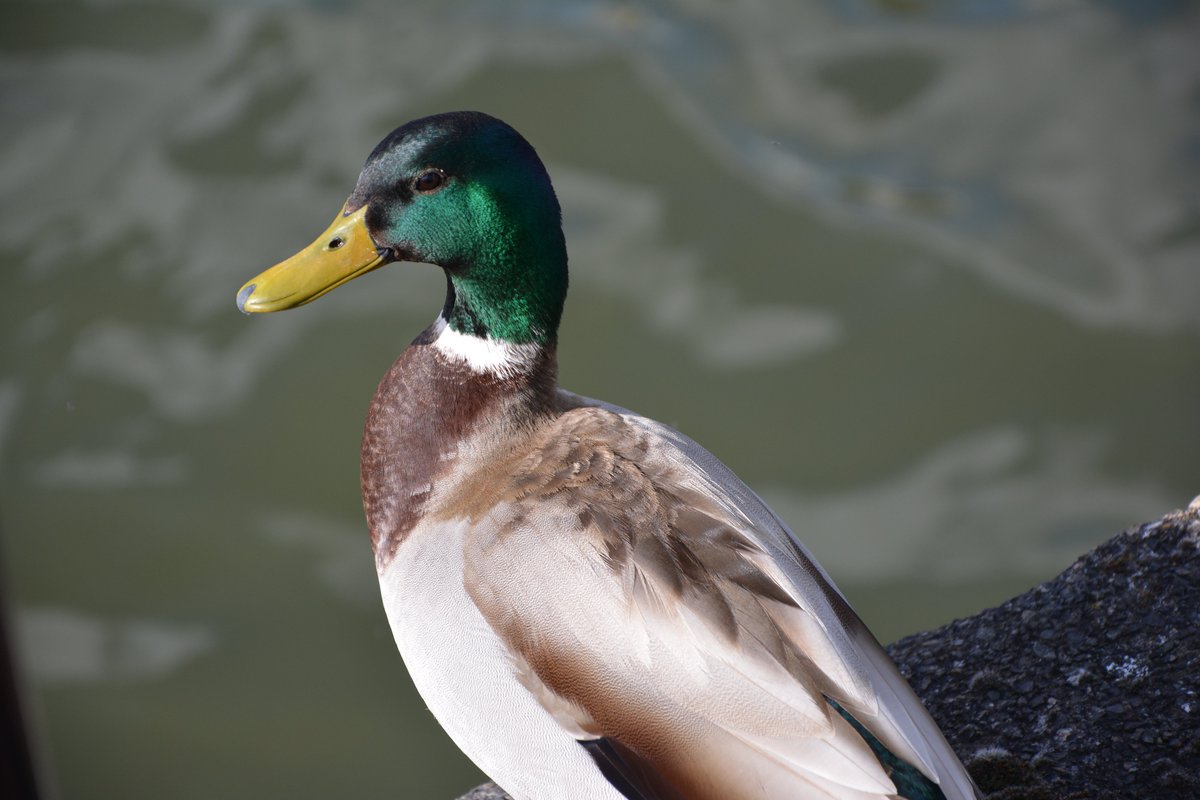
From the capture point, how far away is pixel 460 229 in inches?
110

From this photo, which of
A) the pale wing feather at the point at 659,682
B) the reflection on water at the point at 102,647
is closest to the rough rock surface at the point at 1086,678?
the pale wing feather at the point at 659,682

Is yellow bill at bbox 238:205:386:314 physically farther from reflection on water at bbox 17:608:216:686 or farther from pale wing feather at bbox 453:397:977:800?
reflection on water at bbox 17:608:216:686

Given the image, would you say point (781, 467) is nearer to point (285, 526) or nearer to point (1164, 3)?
point (285, 526)

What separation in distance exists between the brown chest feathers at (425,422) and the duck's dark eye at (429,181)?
0.39 meters

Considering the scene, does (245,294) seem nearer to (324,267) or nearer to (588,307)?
(324,267)

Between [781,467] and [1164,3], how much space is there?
10.9ft

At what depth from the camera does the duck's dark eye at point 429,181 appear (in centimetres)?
276

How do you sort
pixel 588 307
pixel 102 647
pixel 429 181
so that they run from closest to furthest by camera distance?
pixel 429 181
pixel 102 647
pixel 588 307

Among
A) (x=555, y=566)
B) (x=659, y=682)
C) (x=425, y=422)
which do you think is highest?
(x=425, y=422)

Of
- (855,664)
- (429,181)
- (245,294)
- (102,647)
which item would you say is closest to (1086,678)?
(855,664)

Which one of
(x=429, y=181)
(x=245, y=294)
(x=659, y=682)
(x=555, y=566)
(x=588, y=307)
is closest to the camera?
(x=659, y=682)

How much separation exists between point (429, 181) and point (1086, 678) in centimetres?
173

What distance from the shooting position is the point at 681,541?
7.97 ft

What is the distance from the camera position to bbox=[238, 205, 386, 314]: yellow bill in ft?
9.36
